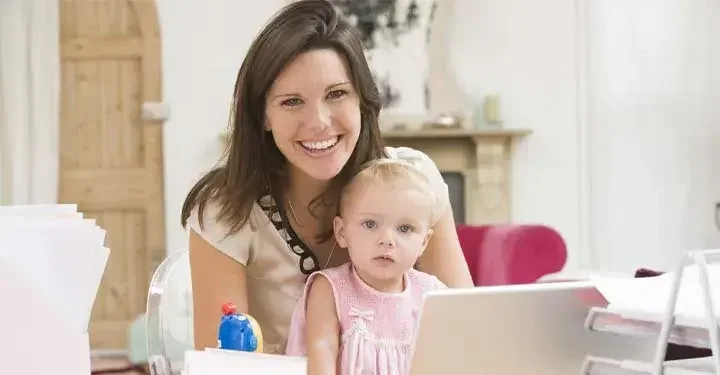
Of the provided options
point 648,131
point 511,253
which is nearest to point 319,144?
point 511,253

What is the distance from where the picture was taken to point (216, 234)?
1.40 metres

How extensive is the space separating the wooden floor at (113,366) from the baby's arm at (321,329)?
342cm

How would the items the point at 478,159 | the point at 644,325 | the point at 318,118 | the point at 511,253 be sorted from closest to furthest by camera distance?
the point at 644,325, the point at 318,118, the point at 511,253, the point at 478,159

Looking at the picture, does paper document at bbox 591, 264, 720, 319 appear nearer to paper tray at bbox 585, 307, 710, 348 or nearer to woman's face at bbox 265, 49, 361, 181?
paper tray at bbox 585, 307, 710, 348

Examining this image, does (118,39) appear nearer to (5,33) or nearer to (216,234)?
(5,33)

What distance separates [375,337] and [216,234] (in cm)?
34

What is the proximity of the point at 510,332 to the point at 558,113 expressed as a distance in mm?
4043

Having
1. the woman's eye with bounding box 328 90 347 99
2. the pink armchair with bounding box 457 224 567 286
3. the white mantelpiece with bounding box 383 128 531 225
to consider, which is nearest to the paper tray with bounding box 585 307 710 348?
the woman's eye with bounding box 328 90 347 99

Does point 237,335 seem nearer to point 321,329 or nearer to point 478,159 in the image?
point 321,329

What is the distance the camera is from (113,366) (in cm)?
458

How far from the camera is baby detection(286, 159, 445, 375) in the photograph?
1150 mm

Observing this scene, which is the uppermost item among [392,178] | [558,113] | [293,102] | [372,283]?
[558,113]

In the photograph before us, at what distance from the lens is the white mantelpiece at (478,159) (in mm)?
4645

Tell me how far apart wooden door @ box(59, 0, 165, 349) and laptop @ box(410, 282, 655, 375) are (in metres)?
4.14
